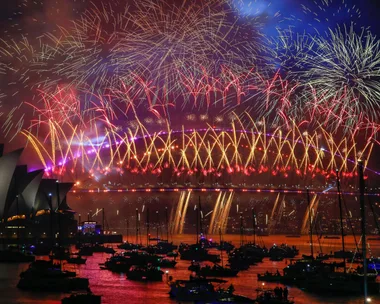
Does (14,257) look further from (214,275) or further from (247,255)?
(214,275)

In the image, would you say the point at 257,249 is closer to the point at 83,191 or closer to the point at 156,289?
the point at 156,289

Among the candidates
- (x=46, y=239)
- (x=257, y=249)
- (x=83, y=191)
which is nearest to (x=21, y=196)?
(x=46, y=239)

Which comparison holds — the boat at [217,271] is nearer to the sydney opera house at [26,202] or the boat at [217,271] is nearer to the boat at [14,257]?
the boat at [14,257]

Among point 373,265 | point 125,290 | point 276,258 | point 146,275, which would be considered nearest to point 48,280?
point 125,290

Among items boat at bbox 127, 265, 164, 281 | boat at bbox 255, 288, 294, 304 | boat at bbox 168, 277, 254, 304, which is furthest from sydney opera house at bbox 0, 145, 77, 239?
boat at bbox 255, 288, 294, 304

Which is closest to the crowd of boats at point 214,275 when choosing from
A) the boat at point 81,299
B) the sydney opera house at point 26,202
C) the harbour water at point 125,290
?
the boat at point 81,299

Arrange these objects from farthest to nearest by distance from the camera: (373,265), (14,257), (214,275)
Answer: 1. (14,257)
2. (373,265)
3. (214,275)

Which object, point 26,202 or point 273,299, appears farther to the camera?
point 26,202
